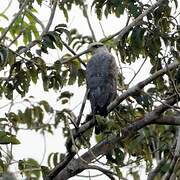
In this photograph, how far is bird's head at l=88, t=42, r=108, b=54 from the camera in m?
5.48

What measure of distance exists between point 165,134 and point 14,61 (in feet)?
8.98

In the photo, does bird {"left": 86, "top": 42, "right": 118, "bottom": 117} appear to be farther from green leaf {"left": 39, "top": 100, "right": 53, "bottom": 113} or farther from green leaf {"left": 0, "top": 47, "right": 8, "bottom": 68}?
green leaf {"left": 0, "top": 47, "right": 8, "bottom": 68}

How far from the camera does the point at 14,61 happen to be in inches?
174

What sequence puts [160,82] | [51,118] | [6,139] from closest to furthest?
[6,139] → [160,82] → [51,118]

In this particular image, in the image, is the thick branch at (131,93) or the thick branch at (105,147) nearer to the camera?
the thick branch at (131,93)

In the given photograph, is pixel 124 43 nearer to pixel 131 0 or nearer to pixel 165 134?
pixel 131 0

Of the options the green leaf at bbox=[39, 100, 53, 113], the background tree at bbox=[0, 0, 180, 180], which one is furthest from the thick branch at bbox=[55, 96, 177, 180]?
the green leaf at bbox=[39, 100, 53, 113]

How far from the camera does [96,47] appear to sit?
569cm

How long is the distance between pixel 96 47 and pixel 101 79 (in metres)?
0.46

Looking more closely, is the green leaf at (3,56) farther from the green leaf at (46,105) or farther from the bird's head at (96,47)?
the green leaf at (46,105)

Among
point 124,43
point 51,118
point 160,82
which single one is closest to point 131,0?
point 124,43

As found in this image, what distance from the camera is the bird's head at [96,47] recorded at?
5.48 meters

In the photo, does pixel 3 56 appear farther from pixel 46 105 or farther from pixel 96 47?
pixel 46 105

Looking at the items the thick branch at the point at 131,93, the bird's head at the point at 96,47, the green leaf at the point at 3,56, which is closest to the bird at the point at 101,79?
the bird's head at the point at 96,47
